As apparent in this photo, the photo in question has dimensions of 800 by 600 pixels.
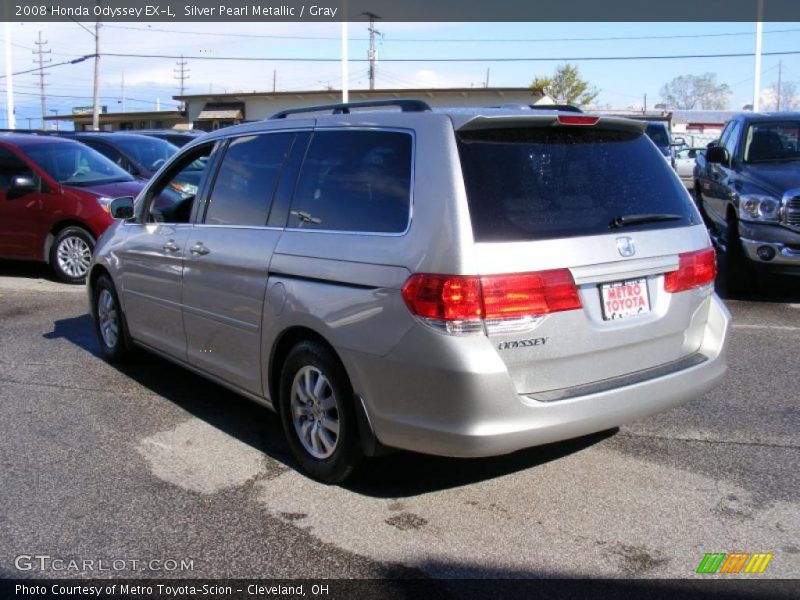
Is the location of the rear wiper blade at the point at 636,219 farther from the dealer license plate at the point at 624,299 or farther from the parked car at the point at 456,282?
the dealer license plate at the point at 624,299

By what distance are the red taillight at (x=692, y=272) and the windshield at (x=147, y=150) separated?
36.2 ft

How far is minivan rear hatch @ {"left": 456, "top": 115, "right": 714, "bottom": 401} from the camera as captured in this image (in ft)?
11.2

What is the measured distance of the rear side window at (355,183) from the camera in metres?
3.71

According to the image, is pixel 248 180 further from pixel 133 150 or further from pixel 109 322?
pixel 133 150

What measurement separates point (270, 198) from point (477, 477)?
188cm

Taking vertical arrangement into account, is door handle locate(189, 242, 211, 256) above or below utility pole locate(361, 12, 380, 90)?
below

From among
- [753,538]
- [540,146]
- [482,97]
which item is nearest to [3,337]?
[540,146]

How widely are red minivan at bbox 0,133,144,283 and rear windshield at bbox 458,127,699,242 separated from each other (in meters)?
7.42

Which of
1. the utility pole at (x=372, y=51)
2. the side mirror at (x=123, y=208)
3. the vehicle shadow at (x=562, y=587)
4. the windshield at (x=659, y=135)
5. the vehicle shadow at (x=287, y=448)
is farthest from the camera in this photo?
the utility pole at (x=372, y=51)

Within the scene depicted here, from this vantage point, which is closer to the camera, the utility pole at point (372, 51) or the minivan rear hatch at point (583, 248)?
the minivan rear hatch at point (583, 248)

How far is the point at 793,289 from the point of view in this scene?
9.55 metres

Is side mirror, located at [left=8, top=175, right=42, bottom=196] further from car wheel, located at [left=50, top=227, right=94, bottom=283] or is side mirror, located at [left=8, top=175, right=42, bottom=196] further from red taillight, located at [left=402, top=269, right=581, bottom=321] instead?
red taillight, located at [left=402, top=269, right=581, bottom=321]

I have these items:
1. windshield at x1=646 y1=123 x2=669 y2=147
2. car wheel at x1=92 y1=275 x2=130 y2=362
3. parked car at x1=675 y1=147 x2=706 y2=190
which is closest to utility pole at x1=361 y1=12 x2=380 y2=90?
parked car at x1=675 y1=147 x2=706 y2=190
